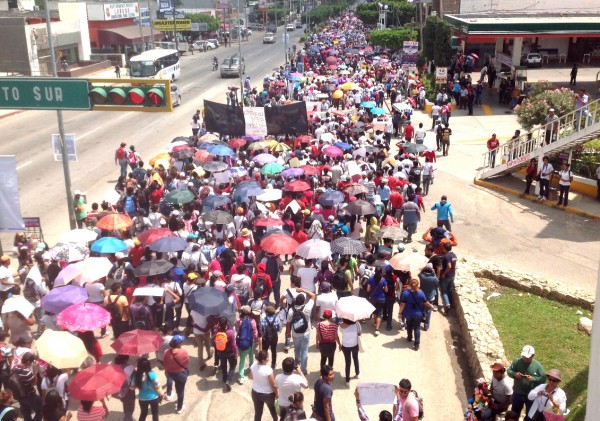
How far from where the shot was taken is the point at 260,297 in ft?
36.8

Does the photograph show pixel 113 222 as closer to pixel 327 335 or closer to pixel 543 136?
pixel 327 335

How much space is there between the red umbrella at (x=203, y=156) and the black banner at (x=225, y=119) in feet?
12.5

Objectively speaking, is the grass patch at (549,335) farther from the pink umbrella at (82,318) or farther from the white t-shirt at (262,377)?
the pink umbrella at (82,318)

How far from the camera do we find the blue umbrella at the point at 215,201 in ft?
50.3

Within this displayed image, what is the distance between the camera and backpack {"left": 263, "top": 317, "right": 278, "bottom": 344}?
1030 cm

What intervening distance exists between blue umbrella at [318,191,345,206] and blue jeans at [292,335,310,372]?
5559mm

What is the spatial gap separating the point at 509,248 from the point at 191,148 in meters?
10.1

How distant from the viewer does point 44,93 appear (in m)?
11.9

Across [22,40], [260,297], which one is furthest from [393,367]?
[22,40]

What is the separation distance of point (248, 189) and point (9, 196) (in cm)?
540

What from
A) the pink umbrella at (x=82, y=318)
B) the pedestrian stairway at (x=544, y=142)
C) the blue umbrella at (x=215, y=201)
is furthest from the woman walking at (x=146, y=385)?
the pedestrian stairway at (x=544, y=142)

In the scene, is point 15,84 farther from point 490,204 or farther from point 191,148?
point 490,204

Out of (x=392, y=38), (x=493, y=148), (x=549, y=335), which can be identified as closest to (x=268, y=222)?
(x=549, y=335)

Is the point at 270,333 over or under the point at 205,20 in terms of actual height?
under
